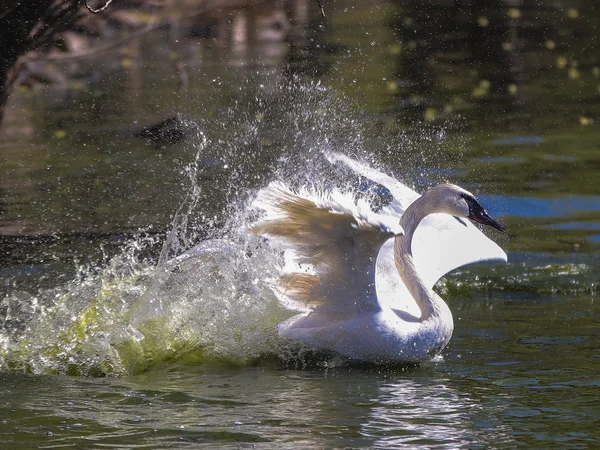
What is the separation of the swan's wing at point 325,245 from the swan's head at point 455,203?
1.95 ft

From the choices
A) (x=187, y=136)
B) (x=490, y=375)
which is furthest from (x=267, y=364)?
(x=187, y=136)

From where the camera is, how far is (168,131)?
12789mm

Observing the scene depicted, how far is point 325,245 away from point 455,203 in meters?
1.01

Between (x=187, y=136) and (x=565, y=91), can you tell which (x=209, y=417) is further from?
(x=565, y=91)

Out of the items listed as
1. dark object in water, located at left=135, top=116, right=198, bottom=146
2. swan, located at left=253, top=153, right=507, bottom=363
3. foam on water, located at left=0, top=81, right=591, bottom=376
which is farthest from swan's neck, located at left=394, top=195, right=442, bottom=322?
dark object in water, located at left=135, top=116, right=198, bottom=146

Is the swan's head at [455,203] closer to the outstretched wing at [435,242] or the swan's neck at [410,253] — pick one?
the swan's neck at [410,253]

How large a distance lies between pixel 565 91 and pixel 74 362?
9.20 m

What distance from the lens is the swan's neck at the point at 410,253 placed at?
278 inches

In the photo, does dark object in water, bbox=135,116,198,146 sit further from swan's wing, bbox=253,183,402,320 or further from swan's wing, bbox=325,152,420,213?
swan's wing, bbox=253,183,402,320

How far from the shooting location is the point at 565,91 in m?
14.4

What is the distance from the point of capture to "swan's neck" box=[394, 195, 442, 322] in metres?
7.05

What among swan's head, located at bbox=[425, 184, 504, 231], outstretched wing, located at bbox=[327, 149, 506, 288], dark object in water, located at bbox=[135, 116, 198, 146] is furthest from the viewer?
dark object in water, located at bbox=[135, 116, 198, 146]

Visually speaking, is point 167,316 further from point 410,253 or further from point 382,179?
point 382,179

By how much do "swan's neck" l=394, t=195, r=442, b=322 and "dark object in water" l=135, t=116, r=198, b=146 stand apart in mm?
5595
